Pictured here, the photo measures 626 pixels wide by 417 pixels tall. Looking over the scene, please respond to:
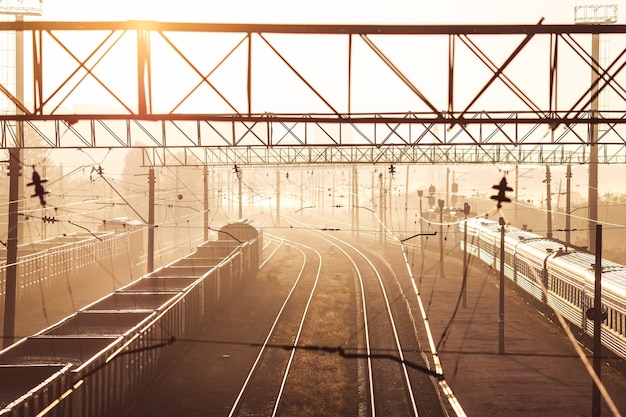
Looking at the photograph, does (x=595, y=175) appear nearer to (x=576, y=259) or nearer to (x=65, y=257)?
(x=576, y=259)

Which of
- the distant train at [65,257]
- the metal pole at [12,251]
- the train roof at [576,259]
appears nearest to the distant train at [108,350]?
the metal pole at [12,251]

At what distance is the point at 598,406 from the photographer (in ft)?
48.3

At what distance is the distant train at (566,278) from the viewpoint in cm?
1867

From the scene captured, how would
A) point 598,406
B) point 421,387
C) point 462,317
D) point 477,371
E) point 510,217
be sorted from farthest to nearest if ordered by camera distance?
point 510,217 → point 462,317 → point 477,371 → point 421,387 → point 598,406

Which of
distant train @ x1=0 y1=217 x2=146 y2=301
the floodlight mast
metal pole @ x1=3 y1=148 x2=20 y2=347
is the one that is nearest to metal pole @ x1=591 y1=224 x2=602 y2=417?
the floodlight mast

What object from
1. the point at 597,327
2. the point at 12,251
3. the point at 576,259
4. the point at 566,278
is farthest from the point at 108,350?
the point at 576,259

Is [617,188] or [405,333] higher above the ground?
[617,188]

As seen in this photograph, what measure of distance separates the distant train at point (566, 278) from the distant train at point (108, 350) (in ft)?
33.5

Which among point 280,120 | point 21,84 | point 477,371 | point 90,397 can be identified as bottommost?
point 477,371

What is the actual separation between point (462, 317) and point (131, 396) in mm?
17356

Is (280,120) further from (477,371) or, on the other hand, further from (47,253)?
(47,253)

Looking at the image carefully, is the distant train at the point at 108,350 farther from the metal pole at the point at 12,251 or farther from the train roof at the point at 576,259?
the train roof at the point at 576,259

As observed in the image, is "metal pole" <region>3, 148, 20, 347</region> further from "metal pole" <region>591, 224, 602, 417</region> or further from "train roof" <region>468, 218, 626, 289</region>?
"train roof" <region>468, 218, 626, 289</region>

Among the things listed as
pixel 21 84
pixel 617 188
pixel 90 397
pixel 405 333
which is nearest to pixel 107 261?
pixel 21 84
